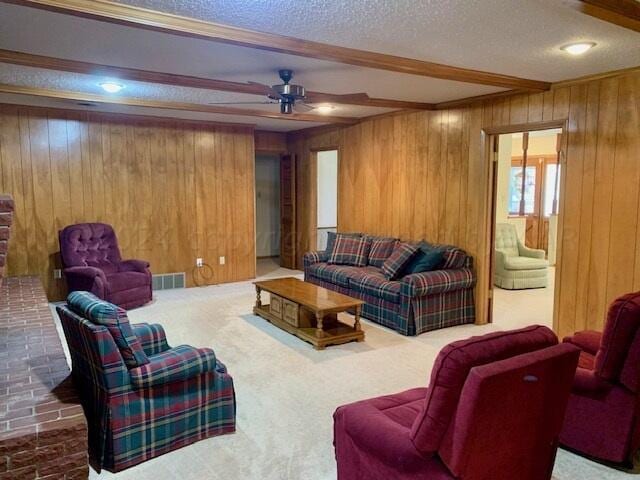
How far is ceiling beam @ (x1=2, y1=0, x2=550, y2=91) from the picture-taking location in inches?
91.0

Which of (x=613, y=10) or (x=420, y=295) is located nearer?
(x=613, y=10)

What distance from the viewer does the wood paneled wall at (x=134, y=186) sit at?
5.62 m

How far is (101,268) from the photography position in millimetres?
5703

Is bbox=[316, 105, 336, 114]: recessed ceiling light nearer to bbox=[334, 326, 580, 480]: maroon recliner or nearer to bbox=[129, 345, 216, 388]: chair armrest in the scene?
bbox=[129, 345, 216, 388]: chair armrest

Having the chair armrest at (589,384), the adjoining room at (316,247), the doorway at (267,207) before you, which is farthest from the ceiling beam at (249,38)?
the doorway at (267,207)

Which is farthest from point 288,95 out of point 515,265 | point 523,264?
point 523,264

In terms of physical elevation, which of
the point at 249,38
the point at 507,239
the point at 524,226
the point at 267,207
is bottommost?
the point at 507,239

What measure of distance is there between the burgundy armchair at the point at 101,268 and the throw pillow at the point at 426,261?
10.1 ft

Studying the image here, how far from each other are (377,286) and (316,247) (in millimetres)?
3296

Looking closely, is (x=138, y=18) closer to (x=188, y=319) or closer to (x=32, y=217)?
(x=188, y=319)

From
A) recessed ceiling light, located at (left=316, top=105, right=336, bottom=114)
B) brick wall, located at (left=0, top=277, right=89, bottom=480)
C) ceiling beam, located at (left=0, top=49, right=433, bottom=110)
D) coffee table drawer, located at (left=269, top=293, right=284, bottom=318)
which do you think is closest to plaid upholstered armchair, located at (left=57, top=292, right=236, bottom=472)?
brick wall, located at (left=0, top=277, right=89, bottom=480)

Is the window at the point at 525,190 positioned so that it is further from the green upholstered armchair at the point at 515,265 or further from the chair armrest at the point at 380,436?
the chair armrest at the point at 380,436

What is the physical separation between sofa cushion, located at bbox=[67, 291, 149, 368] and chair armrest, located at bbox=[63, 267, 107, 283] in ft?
9.28

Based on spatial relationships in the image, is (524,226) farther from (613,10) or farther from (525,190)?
(613,10)
